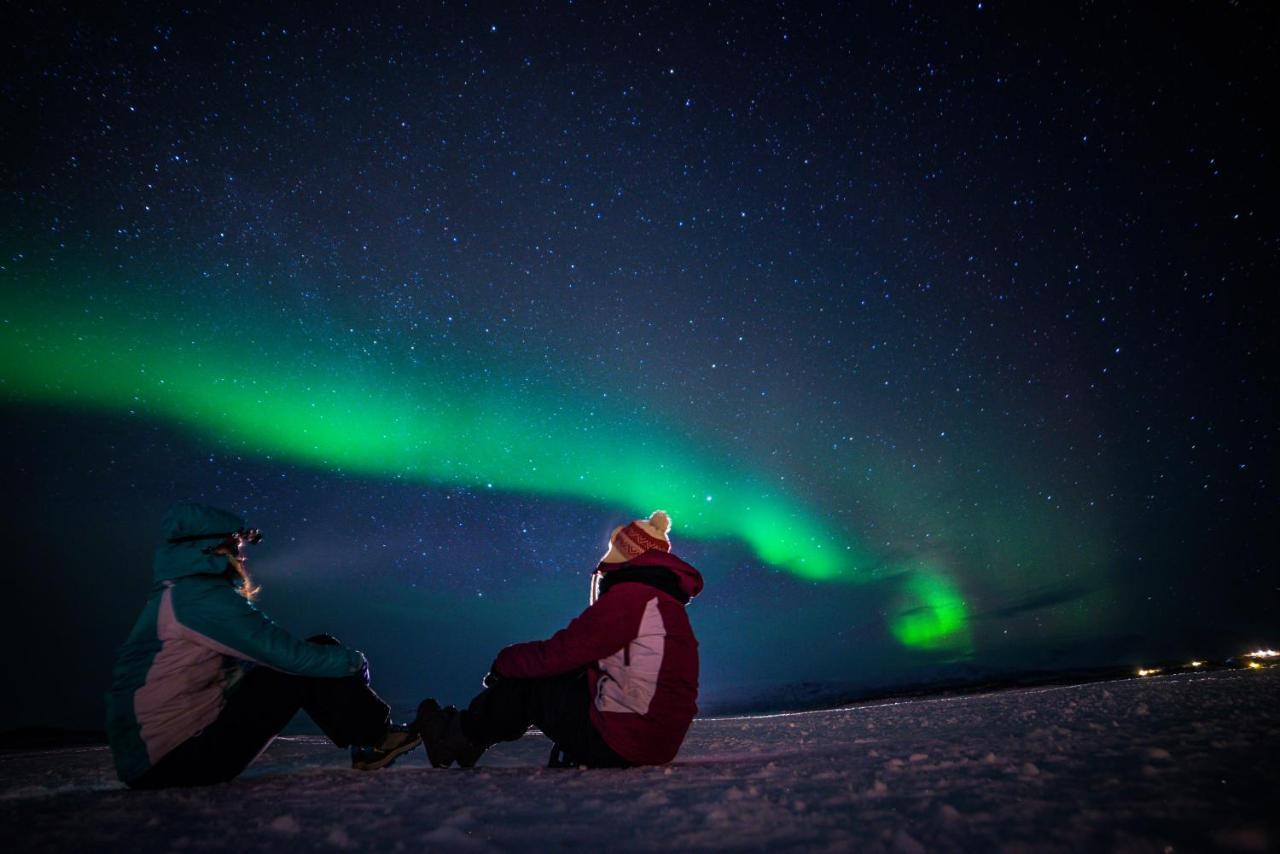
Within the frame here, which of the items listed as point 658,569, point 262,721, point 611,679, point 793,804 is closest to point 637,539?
point 658,569

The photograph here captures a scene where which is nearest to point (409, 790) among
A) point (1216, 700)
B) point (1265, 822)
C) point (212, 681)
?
point (212, 681)

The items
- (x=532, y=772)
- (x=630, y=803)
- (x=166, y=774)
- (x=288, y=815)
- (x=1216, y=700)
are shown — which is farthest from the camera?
(x=1216, y=700)

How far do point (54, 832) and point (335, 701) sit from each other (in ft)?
4.28

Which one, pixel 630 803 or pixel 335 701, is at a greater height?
pixel 335 701

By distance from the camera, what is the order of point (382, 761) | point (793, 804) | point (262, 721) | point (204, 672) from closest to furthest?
point (793, 804), point (204, 672), point (262, 721), point (382, 761)

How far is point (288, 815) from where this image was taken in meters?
1.91

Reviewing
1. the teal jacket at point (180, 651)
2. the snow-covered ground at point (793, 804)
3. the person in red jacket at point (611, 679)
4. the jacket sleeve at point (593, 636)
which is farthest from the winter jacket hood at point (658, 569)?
the teal jacket at point (180, 651)

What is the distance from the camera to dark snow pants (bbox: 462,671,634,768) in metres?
3.06

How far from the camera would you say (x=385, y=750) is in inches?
124

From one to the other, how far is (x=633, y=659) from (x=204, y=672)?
2.33 m

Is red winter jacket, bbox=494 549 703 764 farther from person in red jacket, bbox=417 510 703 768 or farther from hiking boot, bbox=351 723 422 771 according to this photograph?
hiking boot, bbox=351 723 422 771

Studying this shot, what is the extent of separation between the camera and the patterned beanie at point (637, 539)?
126 inches

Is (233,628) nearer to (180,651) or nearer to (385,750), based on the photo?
(180,651)

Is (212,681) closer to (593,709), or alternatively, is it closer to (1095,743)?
(593,709)
